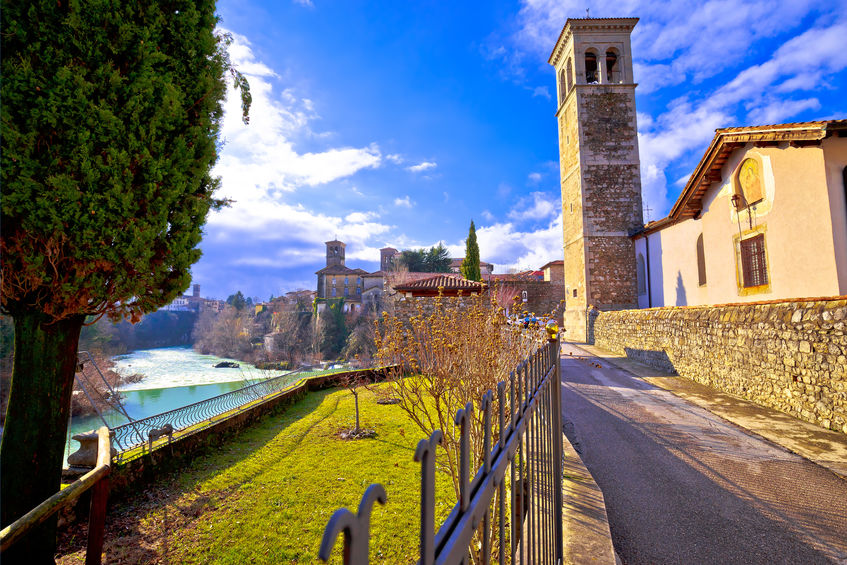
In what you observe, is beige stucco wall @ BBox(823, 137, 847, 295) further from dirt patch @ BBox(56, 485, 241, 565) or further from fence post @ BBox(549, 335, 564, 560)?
dirt patch @ BBox(56, 485, 241, 565)

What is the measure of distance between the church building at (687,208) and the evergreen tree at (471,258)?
10887mm

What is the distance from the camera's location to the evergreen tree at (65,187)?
11.5ft

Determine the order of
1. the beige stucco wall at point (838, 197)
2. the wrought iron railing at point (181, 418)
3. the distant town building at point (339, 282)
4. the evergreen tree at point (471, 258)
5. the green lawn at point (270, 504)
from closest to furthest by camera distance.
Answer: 1. the green lawn at point (270, 504)
2. the wrought iron railing at point (181, 418)
3. the beige stucco wall at point (838, 197)
4. the evergreen tree at point (471, 258)
5. the distant town building at point (339, 282)

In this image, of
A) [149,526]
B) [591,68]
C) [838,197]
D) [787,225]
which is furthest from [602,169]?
[149,526]

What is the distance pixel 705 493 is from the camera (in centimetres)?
405

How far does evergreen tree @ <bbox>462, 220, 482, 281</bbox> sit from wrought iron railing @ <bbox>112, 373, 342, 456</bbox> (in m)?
18.7

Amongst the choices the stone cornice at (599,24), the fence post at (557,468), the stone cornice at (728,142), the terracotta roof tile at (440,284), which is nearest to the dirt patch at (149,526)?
the fence post at (557,468)

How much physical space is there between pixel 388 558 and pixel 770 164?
11925 mm

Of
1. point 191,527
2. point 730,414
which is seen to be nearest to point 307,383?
point 191,527

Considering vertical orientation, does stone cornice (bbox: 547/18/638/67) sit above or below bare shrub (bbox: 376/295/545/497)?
above

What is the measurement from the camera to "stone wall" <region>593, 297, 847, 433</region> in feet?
18.5

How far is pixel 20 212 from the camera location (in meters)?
3.50

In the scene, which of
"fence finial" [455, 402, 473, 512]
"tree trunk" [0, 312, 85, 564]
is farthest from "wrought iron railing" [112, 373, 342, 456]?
"fence finial" [455, 402, 473, 512]

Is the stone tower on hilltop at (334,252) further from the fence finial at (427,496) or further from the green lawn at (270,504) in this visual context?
the fence finial at (427,496)
